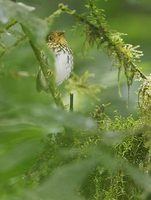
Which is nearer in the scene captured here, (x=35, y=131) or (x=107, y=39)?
(x=35, y=131)

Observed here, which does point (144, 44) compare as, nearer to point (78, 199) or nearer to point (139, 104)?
point (139, 104)

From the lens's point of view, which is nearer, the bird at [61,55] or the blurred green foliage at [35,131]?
the blurred green foliage at [35,131]

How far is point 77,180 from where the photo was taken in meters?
0.59

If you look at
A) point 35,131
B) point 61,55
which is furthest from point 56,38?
point 35,131

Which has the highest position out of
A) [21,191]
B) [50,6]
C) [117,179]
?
[21,191]

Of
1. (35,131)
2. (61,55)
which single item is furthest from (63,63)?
(35,131)

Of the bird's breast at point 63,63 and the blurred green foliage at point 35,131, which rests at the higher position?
the blurred green foliage at point 35,131

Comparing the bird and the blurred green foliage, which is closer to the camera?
the blurred green foliage

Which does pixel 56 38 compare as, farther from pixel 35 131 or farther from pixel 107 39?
pixel 35 131

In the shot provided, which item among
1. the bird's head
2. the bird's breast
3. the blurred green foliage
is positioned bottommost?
the bird's breast

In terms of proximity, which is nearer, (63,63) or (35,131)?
(35,131)

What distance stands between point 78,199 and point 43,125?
0.08 meters

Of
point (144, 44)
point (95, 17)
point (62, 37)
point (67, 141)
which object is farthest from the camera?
point (144, 44)

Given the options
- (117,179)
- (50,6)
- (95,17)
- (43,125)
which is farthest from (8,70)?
(50,6)
